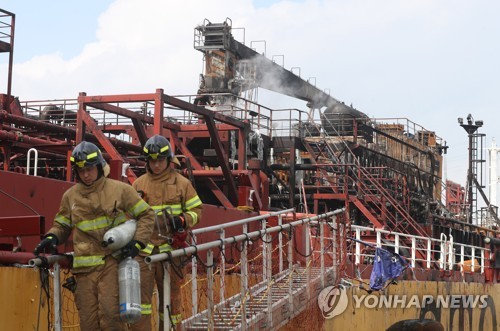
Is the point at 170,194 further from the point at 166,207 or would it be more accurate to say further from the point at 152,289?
the point at 152,289

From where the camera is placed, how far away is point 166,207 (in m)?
7.89

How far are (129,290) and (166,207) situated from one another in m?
1.38

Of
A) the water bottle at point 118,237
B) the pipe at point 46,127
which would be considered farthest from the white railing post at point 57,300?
the pipe at point 46,127

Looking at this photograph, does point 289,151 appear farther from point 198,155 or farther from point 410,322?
point 410,322

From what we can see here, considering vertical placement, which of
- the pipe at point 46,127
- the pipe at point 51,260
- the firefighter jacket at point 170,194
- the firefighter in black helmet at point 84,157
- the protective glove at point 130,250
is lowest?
the pipe at point 51,260

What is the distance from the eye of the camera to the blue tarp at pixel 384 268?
50.5ft

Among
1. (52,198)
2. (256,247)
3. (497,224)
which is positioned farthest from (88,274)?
(497,224)

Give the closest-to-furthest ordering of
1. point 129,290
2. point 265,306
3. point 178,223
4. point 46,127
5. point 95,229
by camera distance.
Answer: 1. point 129,290
2. point 95,229
3. point 178,223
4. point 265,306
5. point 46,127

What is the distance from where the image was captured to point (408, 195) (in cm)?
2966

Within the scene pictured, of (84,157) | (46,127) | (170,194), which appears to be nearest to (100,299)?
(84,157)

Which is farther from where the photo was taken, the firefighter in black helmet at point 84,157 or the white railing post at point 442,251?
the white railing post at point 442,251

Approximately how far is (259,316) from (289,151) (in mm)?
19772

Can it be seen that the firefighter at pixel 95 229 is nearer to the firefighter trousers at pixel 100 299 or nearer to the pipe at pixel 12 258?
the firefighter trousers at pixel 100 299

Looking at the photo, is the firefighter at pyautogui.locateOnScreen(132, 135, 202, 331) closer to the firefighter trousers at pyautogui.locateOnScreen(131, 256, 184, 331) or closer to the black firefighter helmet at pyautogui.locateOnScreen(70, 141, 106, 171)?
the firefighter trousers at pyautogui.locateOnScreen(131, 256, 184, 331)
